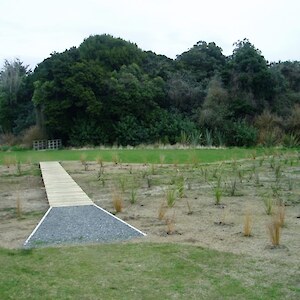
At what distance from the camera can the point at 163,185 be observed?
874cm

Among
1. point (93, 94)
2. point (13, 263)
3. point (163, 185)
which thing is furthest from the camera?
point (93, 94)

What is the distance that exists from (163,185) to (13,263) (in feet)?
16.6

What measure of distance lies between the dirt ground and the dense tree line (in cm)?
1325

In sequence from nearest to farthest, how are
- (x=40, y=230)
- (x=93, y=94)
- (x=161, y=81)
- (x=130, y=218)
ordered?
(x=40, y=230), (x=130, y=218), (x=93, y=94), (x=161, y=81)

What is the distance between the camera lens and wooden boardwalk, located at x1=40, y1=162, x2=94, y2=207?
646cm

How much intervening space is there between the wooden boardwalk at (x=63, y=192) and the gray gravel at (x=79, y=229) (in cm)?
48

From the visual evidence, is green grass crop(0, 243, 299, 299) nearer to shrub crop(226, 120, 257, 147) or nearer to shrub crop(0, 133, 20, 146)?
shrub crop(226, 120, 257, 147)

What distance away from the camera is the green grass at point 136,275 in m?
3.17

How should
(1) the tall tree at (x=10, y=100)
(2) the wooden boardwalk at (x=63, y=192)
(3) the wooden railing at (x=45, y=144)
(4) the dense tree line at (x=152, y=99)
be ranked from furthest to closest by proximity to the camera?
(1) the tall tree at (x=10, y=100), (3) the wooden railing at (x=45, y=144), (4) the dense tree line at (x=152, y=99), (2) the wooden boardwalk at (x=63, y=192)

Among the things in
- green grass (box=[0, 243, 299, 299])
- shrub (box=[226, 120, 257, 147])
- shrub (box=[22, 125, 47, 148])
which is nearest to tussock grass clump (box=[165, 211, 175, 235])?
green grass (box=[0, 243, 299, 299])

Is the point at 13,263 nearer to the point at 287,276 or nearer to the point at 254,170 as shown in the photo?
the point at 287,276

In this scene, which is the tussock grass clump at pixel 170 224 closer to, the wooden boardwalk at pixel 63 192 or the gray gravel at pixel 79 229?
the gray gravel at pixel 79 229

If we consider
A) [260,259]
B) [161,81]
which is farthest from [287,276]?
[161,81]

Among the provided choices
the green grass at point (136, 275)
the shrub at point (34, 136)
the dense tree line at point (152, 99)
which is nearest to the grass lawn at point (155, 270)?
the green grass at point (136, 275)
